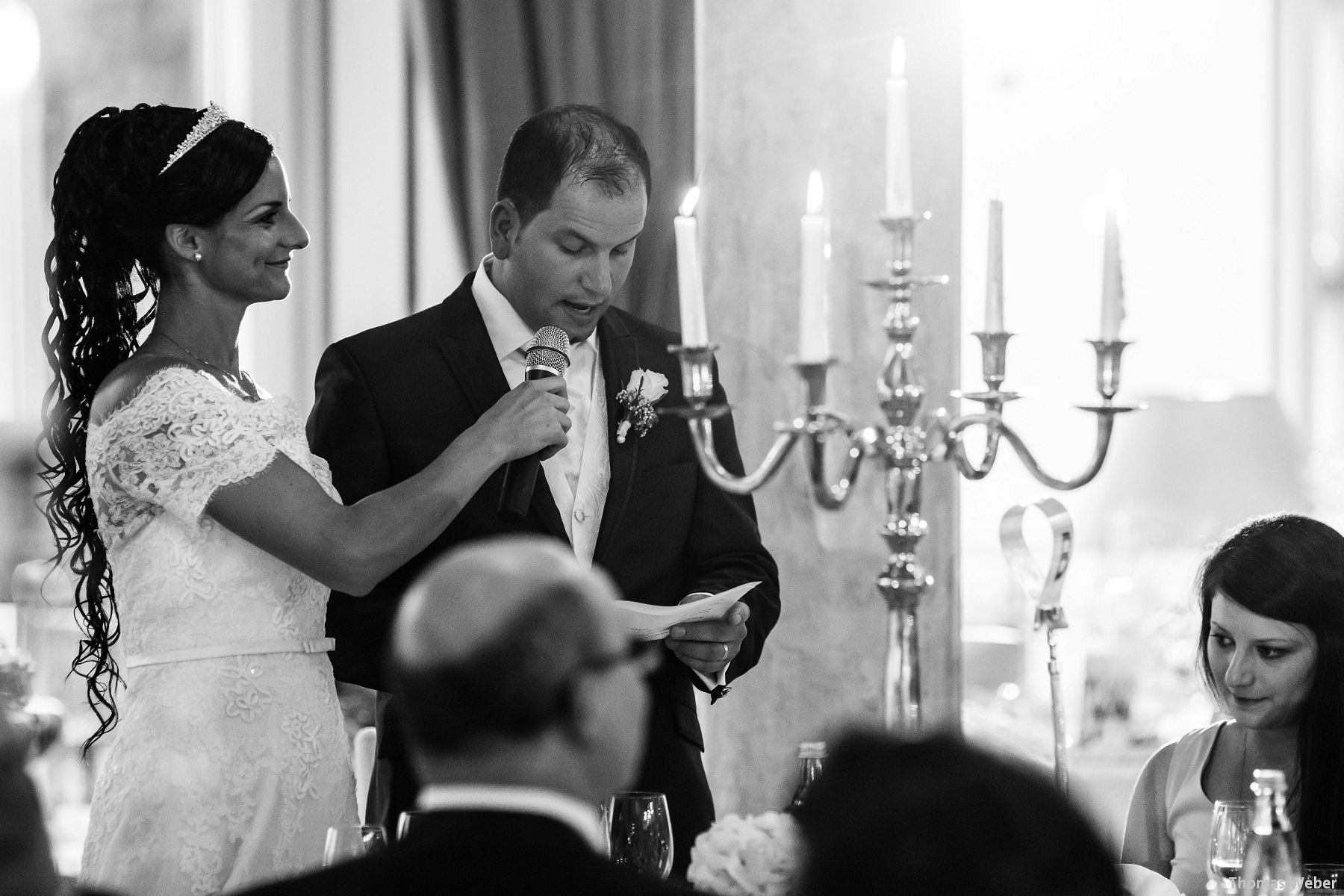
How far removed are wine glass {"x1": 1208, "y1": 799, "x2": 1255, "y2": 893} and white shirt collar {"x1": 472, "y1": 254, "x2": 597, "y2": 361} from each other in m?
1.52

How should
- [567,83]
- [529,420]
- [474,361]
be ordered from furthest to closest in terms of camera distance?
1. [567,83]
2. [474,361]
3. [529,420]

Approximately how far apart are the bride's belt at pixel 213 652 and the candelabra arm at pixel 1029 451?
120cm

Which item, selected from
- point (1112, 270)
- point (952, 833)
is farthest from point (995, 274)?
point (952, 833)

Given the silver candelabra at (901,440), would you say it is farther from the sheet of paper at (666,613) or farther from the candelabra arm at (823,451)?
the sheet of paper at (666,613)

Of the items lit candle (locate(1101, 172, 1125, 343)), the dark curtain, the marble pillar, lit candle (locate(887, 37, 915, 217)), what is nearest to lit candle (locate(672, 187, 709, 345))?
lit candle (locate(887, 37, 915, 217))

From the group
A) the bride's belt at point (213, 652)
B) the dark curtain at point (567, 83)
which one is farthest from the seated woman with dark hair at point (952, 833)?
the dark curtain at point (567, 83)

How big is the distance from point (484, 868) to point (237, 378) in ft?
5.72

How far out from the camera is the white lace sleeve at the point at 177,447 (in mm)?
2652

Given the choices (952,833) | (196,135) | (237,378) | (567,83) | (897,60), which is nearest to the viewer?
(952,833)

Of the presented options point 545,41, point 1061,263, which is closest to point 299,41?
point 545,41

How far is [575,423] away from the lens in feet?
10.3

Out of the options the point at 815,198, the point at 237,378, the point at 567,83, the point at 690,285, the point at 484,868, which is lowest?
the point at 484,868

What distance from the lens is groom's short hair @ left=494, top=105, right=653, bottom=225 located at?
298cm

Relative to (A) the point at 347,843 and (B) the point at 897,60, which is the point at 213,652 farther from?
(B) the point at 897,60
